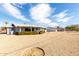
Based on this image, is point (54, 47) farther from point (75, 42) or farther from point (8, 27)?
point (8, 27)

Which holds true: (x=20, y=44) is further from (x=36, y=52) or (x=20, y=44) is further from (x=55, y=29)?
(x=55, y=29)

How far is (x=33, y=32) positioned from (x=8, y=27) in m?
0.42

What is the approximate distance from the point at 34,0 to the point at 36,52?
847mm

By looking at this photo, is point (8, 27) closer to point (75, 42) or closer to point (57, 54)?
point (57, 54)

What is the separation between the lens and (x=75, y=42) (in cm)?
323

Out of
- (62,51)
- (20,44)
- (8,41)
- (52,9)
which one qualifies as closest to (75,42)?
(62,51)

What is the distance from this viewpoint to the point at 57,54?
3.17 metres

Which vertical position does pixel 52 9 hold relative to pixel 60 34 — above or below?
above

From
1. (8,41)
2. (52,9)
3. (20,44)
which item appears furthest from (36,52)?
(52,9)

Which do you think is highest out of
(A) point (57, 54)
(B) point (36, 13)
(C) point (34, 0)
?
(C) point (34, 0)

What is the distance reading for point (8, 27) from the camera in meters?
3.26

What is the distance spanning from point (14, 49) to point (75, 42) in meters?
1.00

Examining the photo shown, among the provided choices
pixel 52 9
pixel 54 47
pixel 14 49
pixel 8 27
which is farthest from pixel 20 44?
pixel 52 9

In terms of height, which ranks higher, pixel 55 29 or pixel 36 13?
pixel 36 13
